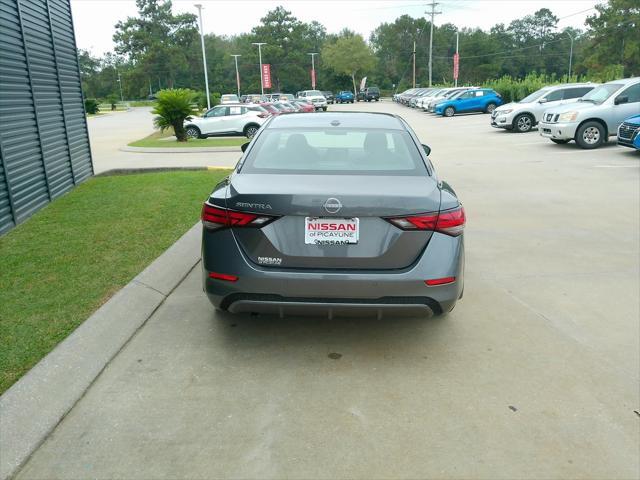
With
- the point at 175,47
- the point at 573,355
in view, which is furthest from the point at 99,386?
the point at 175,47

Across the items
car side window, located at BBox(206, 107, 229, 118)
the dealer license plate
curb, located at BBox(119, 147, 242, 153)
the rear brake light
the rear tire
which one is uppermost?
the dealer license plate

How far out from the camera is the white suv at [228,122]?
2356cm

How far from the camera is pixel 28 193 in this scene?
25.8 feet

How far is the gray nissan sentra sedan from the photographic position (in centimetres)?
352

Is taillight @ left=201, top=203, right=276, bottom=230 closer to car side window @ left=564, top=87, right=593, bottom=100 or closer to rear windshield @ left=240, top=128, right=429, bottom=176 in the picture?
rear windshield @ left=240, top=128, right=429, bottom=176

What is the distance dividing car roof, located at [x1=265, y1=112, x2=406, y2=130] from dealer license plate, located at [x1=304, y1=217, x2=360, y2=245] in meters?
1.49

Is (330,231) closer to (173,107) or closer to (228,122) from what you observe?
(173,107)

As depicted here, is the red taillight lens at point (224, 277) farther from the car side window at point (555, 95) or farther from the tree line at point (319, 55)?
the tree line at point (319, 55)

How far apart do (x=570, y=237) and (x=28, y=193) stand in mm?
7223

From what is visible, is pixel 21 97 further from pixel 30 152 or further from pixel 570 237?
pixel 570 237

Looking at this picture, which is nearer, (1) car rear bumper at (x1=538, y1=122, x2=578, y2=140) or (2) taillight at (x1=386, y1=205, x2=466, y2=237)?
(2) taillight at (x1=386, y1=205, x2=466, y2=237)

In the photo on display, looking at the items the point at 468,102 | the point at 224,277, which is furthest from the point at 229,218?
the point at 468,102

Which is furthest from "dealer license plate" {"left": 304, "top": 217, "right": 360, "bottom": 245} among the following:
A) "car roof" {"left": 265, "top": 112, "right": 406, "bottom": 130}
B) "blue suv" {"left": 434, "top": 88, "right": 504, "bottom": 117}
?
"blue suv" {"left": 434, "top": 88, "right": 504, "bottom": 117}

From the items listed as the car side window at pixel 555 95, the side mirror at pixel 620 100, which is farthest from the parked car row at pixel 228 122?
the side mirror at pixel 620 100
